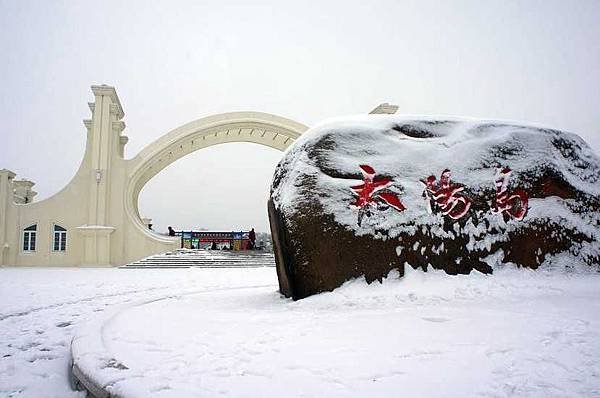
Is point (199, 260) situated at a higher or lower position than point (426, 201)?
lower

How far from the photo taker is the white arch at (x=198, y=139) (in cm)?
1888

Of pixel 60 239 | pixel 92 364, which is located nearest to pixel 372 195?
pixel 92 364

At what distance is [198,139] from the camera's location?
795 inches

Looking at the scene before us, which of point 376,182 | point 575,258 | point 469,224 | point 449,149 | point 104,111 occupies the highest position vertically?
point 104,111

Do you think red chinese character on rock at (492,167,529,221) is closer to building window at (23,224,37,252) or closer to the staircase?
the staircase

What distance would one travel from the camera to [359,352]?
3.00 metres

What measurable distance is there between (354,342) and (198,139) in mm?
18026

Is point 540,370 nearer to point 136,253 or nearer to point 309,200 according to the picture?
point 309,200

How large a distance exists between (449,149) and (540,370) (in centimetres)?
391

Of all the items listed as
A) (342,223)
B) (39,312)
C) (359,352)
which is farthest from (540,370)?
(39,312)

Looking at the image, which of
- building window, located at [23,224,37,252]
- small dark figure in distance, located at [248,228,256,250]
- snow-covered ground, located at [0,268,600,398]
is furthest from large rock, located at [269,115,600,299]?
small dark figure in distance, located at [248,228,256,250]

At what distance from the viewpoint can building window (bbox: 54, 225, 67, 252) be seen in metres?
18.0

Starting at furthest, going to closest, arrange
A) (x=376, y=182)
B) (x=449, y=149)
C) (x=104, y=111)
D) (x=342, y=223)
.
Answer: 1. (x=104, y=111)
2. (x=449, y=149)
3. (x=376, y=182)
4. (x=342, y=223)

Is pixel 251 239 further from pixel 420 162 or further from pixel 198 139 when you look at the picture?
pixel 420 162
